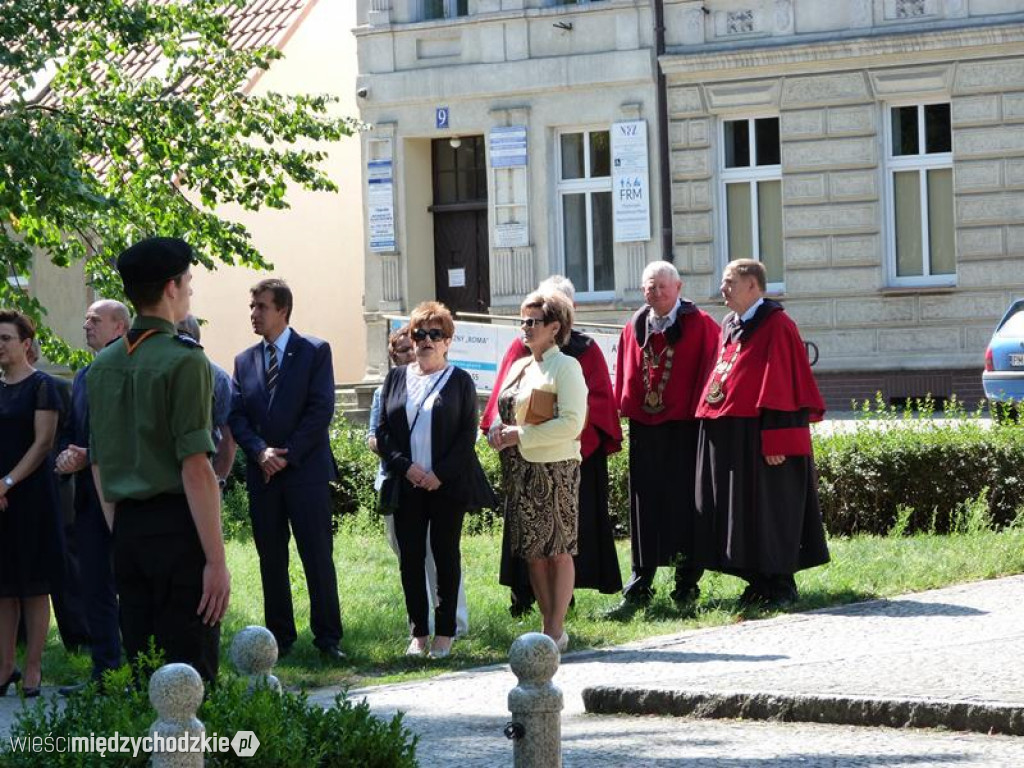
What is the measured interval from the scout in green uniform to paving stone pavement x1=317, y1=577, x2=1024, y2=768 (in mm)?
1523

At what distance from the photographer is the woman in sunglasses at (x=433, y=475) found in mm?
10805

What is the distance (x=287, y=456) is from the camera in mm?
10797

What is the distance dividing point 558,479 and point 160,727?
5.46 metres

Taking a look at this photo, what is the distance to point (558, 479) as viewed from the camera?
34.6 feet

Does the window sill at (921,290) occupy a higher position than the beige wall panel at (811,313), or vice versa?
the window sill at (921,290)

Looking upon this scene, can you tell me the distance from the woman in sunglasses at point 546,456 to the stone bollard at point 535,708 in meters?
4.54

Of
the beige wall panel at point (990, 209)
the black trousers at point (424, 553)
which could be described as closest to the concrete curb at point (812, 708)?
the black trousers at point (424, 553)

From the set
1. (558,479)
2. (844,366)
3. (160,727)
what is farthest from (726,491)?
(844,366)

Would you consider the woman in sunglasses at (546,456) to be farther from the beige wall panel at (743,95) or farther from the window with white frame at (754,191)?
the window with white frame at (754,191)

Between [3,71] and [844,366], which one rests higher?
[3,71]

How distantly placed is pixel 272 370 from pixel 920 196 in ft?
58.5

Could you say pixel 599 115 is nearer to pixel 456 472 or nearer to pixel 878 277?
pixel 878 277

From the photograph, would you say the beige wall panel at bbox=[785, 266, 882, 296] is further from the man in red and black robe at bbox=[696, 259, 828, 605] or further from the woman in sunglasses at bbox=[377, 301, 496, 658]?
the woman in sunglasses at bbox=[377, 301, 496, 658]

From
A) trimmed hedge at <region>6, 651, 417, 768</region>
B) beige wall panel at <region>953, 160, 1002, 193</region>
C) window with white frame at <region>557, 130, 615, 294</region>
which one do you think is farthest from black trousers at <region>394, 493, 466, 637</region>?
window with white frame at <region>557, 130, 615, 294</region>
